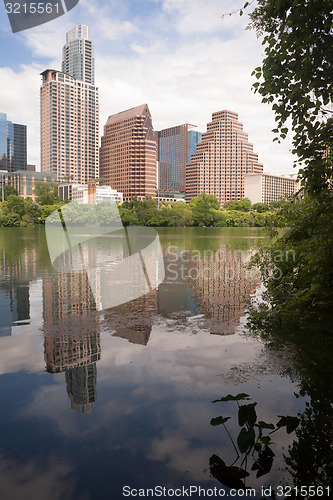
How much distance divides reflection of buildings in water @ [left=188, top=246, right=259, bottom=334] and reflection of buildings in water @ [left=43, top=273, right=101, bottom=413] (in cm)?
274

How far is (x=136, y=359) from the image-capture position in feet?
21.7

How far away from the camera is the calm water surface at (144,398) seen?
3789 mm

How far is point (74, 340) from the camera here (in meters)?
7.57

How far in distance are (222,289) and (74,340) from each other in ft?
22.4

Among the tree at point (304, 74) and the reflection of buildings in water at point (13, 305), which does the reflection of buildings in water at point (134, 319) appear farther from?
the tree at point (304, 74)

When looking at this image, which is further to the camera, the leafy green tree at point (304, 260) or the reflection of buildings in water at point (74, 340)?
the leafy green tree at point (304, 260)

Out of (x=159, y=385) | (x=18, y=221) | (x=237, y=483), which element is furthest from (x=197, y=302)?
(x=18, y=221)

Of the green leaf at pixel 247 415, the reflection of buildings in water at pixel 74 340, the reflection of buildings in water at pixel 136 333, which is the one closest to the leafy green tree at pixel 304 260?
the reflection of buildings in water at pixel 136 333

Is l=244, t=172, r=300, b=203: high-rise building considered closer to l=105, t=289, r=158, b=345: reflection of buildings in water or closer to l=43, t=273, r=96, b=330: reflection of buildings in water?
l=43, t=273, r=96, b=330: reflection of buildings in water

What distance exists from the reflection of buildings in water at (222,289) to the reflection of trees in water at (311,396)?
995mm

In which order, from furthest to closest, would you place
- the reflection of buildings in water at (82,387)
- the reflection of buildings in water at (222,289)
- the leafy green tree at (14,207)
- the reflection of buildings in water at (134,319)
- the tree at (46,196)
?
1. the tree at (46,196)
2. the leafy green tree at (14,207)
3. the reflection of buildings in water at (222,289)
4. the reflection of buildings in water at (134,319)
5. the reflection of buildings in water at (82,387)

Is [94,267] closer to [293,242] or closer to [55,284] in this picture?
[55,284]

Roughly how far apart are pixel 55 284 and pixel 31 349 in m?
7.31

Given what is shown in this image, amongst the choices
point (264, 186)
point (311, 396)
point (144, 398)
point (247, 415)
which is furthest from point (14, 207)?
point (264, 186)
